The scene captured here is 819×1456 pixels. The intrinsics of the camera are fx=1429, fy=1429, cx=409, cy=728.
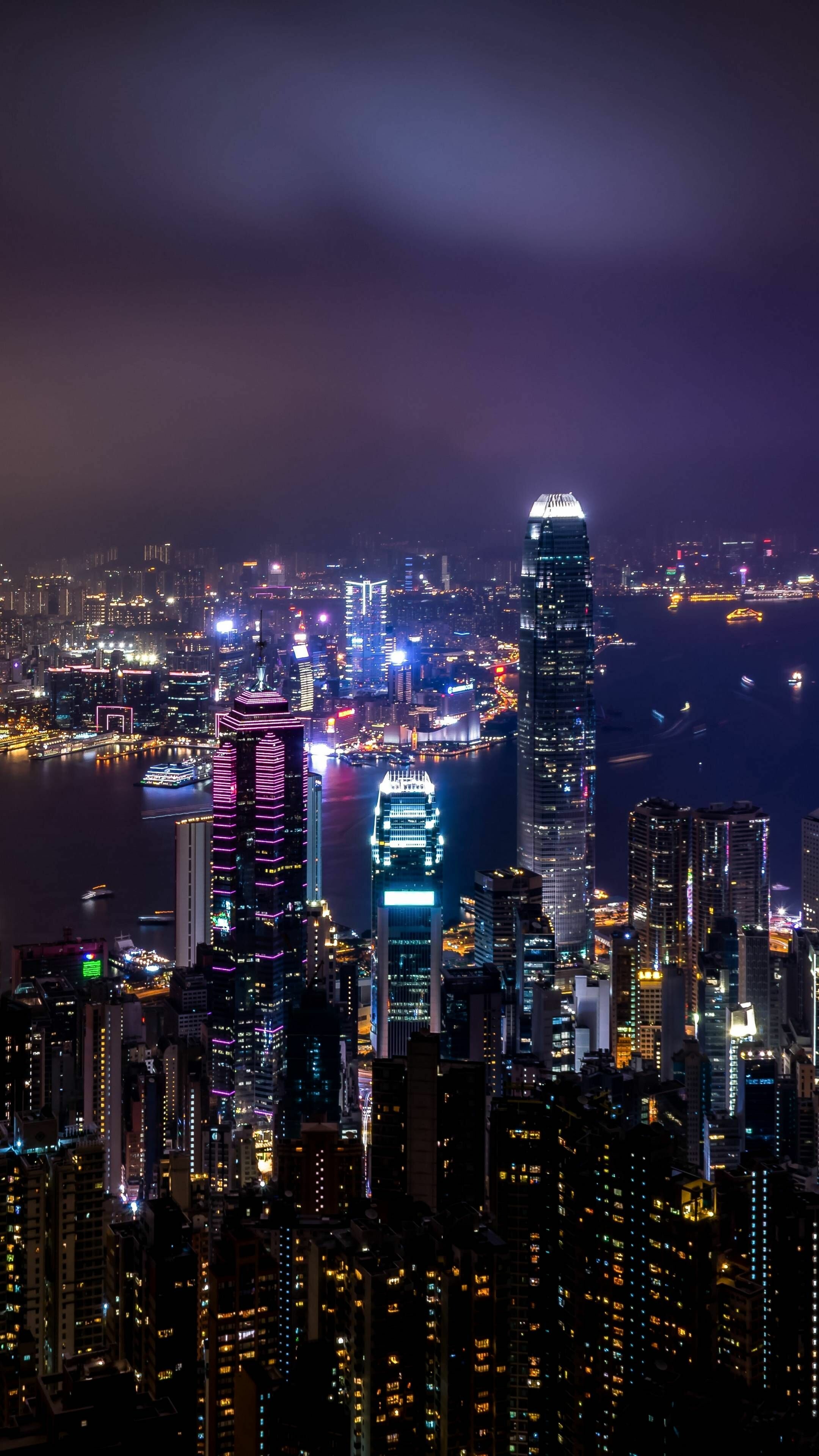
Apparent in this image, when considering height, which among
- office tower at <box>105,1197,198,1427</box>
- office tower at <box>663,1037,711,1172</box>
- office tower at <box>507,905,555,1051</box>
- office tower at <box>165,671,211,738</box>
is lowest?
office tower at <box>663,1037,711,1172</box>

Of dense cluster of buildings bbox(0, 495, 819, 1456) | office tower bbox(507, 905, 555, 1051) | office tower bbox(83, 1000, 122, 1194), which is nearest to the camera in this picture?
dense cluster of buildings bbox(0, 495, 819, 1456)

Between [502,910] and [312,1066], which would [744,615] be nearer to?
[502,910]

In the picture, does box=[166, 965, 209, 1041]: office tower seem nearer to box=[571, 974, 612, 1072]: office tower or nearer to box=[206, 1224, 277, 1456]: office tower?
box=[571, 974, 612, 1072]: office tower

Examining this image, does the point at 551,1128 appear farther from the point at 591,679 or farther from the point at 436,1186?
the point at 591,679

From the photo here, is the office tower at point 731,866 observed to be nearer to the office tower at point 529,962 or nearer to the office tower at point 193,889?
the office tower at point 529,962

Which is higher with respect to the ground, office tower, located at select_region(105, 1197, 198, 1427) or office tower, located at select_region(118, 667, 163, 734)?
office tower, located at select_region(118, 667, 163, 734)

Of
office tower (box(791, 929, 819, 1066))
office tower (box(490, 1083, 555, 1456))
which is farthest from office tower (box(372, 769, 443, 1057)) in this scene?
office tower (box(490, 1083, 555, 1456))

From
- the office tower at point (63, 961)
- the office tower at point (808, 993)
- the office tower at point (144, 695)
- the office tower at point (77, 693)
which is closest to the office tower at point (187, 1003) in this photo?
the office tower at point (63, 961)
